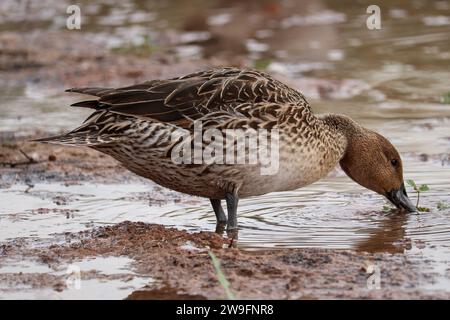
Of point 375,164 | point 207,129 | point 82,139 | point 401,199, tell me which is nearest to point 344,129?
point 375,164

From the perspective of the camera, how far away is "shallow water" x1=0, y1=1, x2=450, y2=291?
21.1ft

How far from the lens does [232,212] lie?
639 centimetres

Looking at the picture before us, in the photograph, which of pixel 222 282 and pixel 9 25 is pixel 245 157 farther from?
pixel 9 25

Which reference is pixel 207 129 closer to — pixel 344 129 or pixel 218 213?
pixel 218 213

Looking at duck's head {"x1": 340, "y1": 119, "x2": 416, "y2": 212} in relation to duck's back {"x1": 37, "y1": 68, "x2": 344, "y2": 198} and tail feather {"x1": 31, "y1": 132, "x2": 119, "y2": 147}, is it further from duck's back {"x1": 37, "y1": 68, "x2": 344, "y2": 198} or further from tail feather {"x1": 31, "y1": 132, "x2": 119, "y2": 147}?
tail feather {"x1": 31, "y1": 132, "x2": 119, "y2": 147}

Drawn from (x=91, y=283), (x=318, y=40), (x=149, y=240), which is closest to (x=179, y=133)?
(x=149, y=240)

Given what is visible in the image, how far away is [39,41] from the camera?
46.5ft

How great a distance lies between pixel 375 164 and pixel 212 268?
224 cm

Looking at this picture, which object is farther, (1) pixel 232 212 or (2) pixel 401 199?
(2) pixel 401 199

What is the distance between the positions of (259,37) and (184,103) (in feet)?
28.3

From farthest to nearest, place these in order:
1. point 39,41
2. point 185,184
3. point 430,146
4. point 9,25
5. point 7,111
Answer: point 9,25, point 39,41, point 7,111, point 430,146, point 185,184

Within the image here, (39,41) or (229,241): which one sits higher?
(39,41)

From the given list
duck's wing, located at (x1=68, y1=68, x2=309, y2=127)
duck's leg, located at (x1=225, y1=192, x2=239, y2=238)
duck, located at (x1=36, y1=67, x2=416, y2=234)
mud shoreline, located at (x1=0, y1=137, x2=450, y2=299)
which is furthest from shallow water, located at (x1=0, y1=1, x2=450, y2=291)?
duck's wing, located at (x1=68, y1=68, x2=309, y2=127)

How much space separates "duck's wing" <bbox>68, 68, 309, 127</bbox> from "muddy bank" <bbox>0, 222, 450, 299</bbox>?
730mm
